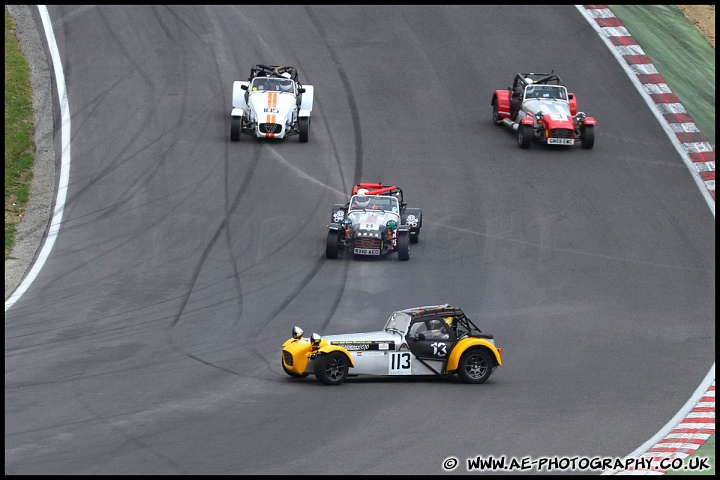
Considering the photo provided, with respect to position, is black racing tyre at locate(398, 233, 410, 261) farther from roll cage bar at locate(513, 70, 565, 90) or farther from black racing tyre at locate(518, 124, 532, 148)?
roll cage bar at locate(513, 70, 565, 90)

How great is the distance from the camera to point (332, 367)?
18.1 m

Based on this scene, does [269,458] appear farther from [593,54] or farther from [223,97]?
[593,54]

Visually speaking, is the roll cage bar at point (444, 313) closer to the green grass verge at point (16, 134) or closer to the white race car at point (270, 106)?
the green grass verge at point (16, 134)

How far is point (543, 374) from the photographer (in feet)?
62.6

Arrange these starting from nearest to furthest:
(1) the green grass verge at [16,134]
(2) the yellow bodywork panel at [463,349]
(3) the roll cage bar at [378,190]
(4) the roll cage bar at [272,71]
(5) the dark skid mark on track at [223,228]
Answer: (2) the yellow bodywork panel at [463,349] → (5) the dark skid mark on track at [223,228] → (3) the roll cage bar at [378,190] → (1) the green grass verge at [16,134] → (4) the roll cage bar at [272,71]

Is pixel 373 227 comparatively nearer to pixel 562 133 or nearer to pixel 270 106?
pixel 270 106

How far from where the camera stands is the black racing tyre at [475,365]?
18266mm

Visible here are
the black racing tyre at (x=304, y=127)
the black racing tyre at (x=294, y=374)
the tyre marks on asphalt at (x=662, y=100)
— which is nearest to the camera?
the black racing tyre at (x=294, y=374)

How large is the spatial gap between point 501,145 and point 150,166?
10.5 m

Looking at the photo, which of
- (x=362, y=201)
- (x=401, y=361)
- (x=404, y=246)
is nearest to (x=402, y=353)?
(x=401, y=361)

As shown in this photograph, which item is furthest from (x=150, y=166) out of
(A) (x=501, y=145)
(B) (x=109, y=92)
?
Answer: (A) (x=501, y=145)

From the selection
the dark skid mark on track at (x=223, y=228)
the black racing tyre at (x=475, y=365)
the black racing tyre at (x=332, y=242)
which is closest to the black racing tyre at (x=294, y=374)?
the black racing tyre at (x=475, y=365)

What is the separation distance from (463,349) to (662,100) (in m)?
21.8

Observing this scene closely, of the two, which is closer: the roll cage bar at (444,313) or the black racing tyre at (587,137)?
the roll cage bar at (444,313)
